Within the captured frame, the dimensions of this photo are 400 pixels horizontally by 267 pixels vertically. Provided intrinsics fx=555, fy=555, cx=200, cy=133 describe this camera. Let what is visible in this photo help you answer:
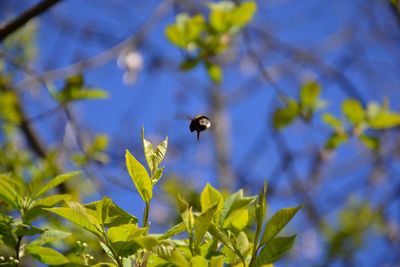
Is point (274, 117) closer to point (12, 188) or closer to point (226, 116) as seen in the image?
point (12, 188)

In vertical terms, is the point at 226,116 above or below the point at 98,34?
above

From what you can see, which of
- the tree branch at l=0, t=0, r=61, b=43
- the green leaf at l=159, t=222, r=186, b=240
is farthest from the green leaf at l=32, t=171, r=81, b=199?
the tree branch at l=0, t=0, r=61, b=43

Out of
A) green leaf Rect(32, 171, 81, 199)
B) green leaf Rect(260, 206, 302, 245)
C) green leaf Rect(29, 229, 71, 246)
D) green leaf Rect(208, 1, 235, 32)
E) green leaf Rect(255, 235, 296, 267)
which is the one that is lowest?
green leaf Rect(255, 235, 296, 267)

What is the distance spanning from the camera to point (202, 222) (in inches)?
20.7

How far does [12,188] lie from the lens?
0.64m

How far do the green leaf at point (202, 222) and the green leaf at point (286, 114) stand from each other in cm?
86

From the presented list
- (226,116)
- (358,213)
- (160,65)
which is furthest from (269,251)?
(226,116)

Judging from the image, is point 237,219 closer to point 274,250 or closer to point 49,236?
point 274,250

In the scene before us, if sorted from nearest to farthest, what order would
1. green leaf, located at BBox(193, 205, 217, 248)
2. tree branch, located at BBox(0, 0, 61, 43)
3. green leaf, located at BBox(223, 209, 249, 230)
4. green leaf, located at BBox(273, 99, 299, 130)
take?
green leaf, located at BBox(193, 205, 217, 248)
green leaf, located at BBox(223, 209, 249, 230)
tree branch, located at BBox(0, 0, 61, 43)
green leaf, located at BBox(273, 99, 299, 130)

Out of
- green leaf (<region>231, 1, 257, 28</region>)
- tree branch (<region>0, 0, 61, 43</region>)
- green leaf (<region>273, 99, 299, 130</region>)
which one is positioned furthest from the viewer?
green leaf (<region>273, 99, 299, 130</region>)

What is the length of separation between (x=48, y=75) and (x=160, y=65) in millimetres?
2208

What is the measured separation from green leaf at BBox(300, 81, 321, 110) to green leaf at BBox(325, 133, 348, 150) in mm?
85

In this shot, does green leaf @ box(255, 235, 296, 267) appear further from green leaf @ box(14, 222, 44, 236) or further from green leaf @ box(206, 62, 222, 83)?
green leaf @ box(206, 62, 222, 83)

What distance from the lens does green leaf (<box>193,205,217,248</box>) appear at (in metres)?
0.52
